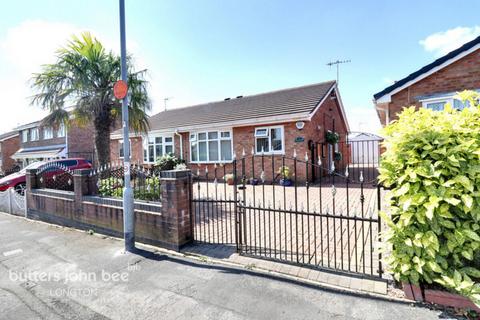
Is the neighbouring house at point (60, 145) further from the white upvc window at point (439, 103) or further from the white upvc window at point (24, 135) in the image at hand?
the white upvc window at point (439, 103)

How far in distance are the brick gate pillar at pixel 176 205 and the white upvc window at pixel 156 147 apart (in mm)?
11297

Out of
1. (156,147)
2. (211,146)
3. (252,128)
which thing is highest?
(252,128)

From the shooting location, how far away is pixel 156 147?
645 inches

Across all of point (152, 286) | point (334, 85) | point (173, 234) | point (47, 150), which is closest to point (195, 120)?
point (334, 85)

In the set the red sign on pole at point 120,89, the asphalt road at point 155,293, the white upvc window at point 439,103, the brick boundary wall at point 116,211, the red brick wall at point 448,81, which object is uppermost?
the red brick wall at point 448,81

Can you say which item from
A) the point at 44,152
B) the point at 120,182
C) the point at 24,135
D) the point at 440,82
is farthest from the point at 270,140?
the point at 24,135

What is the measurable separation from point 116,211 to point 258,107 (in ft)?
33.0

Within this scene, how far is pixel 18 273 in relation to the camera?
3855mm

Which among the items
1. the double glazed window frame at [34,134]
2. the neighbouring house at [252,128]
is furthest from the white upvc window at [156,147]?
the double glazed window frame at [34,134]

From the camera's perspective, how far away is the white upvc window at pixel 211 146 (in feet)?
43.7

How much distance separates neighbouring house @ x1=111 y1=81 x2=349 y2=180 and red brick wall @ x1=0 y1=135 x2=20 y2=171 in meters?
22.9

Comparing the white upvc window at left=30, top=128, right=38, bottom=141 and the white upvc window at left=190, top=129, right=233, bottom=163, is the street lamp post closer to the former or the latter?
the white upvc window at left=190, top=129, right=233, bottom=163

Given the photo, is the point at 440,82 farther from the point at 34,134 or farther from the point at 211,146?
the point at 34,134

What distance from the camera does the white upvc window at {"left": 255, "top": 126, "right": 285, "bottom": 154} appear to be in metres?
11.7
